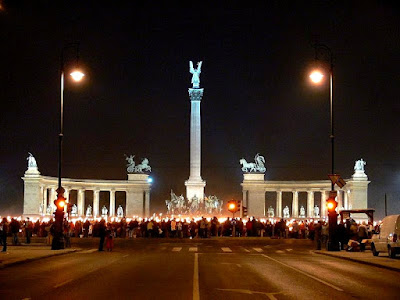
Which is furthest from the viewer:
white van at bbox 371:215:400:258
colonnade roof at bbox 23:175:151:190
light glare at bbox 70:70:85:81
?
colonnade roof at bbox 23:175:151:190

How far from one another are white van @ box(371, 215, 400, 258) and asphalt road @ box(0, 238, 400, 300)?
94.2 inches

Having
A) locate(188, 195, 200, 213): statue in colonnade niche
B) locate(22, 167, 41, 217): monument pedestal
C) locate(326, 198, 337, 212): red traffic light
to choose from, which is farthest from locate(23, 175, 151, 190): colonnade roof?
locate(326, 198, 337, 212): red traffic light

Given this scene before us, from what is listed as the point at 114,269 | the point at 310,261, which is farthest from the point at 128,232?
the point at 114,269

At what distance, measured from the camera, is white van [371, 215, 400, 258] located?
32469 millimetres

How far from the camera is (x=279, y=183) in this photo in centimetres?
10538

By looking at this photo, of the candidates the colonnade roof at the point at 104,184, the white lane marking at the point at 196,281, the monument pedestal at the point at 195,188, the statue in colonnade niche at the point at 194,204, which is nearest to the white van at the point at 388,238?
the white lane marking at the point at 196,281

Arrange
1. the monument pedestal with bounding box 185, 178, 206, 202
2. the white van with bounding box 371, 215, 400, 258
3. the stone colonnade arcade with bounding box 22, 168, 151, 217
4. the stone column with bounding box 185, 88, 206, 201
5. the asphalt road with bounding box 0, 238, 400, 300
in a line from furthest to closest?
the stone colonnade arcade with bounding box 22, 168, 151, 217 → the monument pedestal with bounding box 185, 178, 206, 202 → the stone column with bounding box 185, 88, 206, 201 → the white van with bounding box 371, 215, 400, 258 → the asphalt road with bounding box 0, 238, 400, 300

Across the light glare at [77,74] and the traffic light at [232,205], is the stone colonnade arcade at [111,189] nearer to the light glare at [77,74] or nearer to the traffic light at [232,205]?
the traffic light at [232,205]

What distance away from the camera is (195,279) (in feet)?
71.9

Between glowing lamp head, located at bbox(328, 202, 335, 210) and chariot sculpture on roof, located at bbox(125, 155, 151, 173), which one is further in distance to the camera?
chariot sculpture on roof, located at bbox(125, 155, 151, 173)

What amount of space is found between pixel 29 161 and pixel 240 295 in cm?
7947

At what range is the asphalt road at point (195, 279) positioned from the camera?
17.9 m

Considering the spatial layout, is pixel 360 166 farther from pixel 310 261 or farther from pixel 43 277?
pixel 43 277

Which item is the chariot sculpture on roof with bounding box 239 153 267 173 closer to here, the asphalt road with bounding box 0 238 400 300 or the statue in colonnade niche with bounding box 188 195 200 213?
the statue in colonnade niche with bounding box 188 195 200 213
